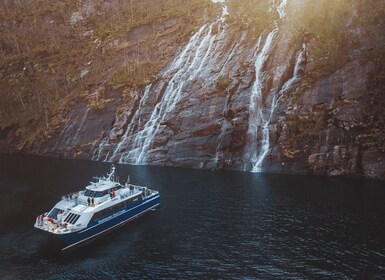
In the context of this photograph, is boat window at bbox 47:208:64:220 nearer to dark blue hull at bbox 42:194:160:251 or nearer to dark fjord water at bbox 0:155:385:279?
dark fjord water at bbox 0:155:385:279

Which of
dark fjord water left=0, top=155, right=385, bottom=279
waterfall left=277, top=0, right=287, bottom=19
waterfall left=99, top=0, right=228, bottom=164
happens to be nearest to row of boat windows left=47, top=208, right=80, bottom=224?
dark fjord water left=0, top=155, right=385, bottom=279

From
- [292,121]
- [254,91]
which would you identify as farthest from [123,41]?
[292,121]

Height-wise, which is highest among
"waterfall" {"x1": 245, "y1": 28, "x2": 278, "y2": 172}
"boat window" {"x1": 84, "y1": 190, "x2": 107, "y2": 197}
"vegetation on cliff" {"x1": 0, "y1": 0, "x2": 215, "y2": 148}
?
"vegetation on cliff" {"x1": 0, "y1": 0, "x2": 215, "y2": 148}

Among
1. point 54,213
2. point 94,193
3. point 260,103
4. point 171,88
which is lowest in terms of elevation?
point 54,213

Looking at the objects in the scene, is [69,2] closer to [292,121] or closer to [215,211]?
[292,121]

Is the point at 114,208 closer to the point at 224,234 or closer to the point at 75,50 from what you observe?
the point at 224,234

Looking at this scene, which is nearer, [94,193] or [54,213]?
[54,213]

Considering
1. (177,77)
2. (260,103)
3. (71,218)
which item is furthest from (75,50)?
(71,218)

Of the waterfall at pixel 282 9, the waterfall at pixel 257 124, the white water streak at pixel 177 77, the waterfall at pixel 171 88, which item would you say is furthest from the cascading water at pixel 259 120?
the waterfall at pixel 282 9
